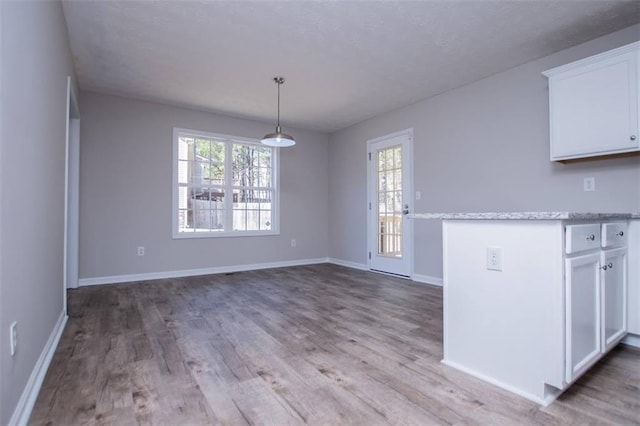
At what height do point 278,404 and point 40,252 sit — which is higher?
point 40,252

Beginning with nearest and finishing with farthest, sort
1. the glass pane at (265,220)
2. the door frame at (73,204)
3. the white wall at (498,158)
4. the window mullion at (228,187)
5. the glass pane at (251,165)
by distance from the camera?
1. the white wall at (498,158)
2. the door frame at (73,204)
3. the window mullion at (228,187)
4. the glass pane at (251,165)
5. the glass pane at (265,220)

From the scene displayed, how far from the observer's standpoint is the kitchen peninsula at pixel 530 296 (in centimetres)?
150

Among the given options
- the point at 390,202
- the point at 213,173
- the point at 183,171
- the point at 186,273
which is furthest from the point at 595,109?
the point at 186,273

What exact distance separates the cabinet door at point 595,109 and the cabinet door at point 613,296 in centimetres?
84

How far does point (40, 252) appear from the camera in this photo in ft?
6.07

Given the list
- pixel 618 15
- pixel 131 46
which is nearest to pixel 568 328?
pixel 618 15

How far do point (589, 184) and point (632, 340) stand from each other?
125cm

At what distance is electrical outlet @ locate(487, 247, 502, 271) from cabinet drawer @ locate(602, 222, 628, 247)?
0.73 m

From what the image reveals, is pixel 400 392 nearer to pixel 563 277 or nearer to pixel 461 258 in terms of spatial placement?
pixel 461 258

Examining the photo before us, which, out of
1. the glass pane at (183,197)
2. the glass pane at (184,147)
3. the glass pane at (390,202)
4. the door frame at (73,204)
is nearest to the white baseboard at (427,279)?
the glass pane at (390,202)

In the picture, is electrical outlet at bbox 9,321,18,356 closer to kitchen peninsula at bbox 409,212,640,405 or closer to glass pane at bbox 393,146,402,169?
kitchen peninsula at bbox 409,212,640,405

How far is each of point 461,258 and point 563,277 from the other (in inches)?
18.8

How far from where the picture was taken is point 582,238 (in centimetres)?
163

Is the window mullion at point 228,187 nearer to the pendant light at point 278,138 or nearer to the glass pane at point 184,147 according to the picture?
the glass pane at point 184,147
